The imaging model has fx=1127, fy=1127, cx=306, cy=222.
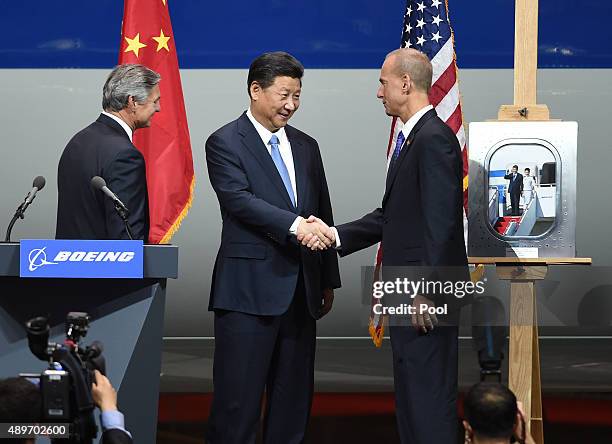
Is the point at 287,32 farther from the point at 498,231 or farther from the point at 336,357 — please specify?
the point at 498,231

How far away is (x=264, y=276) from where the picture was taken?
13.4 feet

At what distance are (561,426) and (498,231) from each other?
1.53 meters

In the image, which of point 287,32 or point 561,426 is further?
point 287,32

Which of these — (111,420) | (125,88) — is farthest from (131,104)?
(111,420)

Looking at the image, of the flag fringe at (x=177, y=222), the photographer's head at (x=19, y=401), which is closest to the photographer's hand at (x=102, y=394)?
the photographer's head at (x=19, y=401)

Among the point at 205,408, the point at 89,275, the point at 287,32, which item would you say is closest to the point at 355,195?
the point at 287,32

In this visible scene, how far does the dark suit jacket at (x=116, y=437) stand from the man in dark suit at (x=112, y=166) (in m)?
1.62

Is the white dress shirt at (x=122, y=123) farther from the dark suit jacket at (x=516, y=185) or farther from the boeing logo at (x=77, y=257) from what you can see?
the dark suit jacket at (x=516, y=185)

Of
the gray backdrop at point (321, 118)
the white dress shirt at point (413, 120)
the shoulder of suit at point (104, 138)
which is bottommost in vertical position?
the shoulder of suit at point (104, 138)

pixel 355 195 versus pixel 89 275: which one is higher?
pixel 355 195

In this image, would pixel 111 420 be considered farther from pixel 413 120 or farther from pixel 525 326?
pixel 525 326

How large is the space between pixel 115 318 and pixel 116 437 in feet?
4.11

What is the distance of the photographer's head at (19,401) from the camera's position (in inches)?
89.4

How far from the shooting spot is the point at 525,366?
4.48 meters
